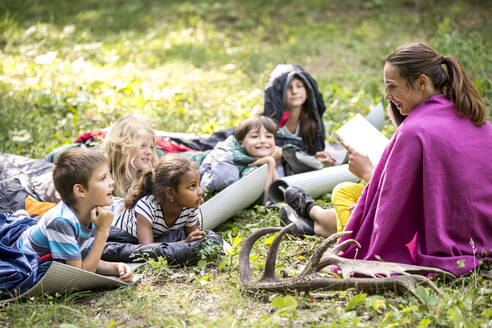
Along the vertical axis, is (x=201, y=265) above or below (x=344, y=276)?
below

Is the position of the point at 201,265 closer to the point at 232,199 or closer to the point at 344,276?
the point at 232,199

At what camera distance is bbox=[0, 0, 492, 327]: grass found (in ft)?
9.23

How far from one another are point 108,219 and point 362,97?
14.9 ft

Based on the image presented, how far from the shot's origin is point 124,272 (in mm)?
3279

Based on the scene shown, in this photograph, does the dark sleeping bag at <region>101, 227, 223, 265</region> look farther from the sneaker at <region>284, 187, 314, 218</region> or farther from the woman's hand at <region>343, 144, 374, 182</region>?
the woman's hand at <region>343, 144, 374, 182</region>

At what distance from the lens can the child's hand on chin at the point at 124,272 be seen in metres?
3.25

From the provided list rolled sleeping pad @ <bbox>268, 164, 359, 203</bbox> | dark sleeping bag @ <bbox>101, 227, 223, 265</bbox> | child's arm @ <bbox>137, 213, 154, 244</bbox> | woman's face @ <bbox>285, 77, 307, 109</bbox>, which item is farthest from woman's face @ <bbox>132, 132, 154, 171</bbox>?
woman's face @ <bbox>285, 77, 307, 109</bbox>

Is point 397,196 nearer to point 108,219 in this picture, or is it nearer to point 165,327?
point 165,327

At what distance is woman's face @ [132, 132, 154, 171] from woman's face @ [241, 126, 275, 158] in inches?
37.3

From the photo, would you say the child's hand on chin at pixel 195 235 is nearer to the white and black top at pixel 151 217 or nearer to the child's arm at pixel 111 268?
the white and black top at pixel 151 217

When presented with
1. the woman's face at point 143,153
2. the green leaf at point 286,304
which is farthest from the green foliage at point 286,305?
the woman's face at point 143,153

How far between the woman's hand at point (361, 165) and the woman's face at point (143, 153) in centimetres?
186

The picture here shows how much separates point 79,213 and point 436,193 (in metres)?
2.20

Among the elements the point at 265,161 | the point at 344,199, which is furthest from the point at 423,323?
the point at 265,161
